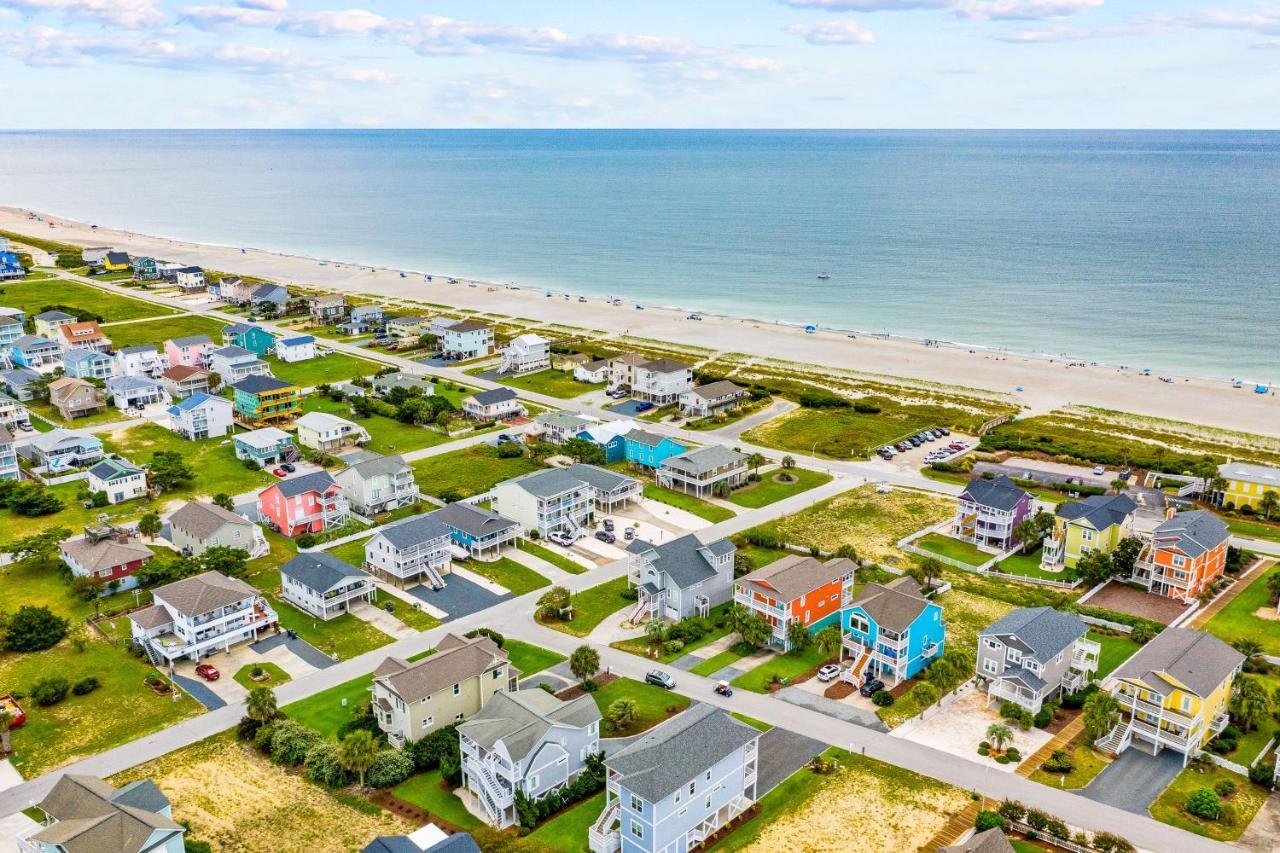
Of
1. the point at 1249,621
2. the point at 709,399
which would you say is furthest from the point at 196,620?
the point at 1249,621

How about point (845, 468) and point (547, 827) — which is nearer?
point (547, 827)

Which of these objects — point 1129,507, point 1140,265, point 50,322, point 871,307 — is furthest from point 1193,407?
point 50,322

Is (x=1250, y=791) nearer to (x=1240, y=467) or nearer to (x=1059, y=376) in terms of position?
(x=1240, y=467)

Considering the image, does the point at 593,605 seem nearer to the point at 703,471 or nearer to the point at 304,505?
the point at 703,471

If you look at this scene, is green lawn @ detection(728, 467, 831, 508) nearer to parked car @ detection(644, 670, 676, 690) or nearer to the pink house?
parked car @ detection(644, 670, 676, 690)

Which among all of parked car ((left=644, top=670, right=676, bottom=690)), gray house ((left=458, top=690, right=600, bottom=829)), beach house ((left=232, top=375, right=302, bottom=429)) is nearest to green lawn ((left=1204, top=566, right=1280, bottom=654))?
parked car ((left=644, top=670, right=676, bottom=690))

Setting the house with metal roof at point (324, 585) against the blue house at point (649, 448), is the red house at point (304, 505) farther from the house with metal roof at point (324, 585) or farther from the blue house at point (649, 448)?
the blue house at point (649, 448)
